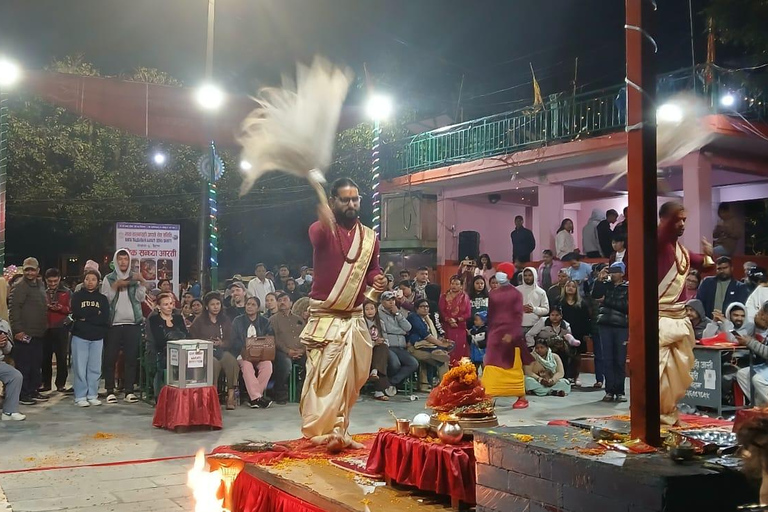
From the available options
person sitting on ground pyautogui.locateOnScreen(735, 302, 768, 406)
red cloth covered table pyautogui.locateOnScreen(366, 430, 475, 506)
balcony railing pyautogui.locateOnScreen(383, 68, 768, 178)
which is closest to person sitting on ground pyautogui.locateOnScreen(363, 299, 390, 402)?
A: person sitting on ground pyautogui.locateOnScreen(735, 302, 768, 406)

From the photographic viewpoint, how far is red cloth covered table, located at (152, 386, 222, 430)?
820cm

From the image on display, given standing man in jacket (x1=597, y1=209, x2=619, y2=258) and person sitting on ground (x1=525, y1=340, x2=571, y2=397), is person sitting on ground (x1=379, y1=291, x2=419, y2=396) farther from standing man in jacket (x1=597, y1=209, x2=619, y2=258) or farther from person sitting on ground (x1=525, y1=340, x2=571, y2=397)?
standing man in jacket (x1=597, y1=209, x2=619, y2=258)

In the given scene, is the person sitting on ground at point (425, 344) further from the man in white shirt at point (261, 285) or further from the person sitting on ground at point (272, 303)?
the man in white shirt at point (261, 285)

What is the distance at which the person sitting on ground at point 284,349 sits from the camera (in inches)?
400

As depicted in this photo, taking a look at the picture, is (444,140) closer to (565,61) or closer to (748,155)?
(565,61)

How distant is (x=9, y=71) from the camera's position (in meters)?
9.51

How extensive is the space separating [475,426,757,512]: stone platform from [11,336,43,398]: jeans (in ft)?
26.8

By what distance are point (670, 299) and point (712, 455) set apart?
330cm

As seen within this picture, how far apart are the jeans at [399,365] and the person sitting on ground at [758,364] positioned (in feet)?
13.8

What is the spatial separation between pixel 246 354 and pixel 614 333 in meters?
4.72

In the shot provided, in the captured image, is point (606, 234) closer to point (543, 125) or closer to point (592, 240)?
point (592, 240)

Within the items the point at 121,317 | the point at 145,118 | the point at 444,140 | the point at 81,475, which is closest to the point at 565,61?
the point at 444,140

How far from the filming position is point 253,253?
23.9 meters

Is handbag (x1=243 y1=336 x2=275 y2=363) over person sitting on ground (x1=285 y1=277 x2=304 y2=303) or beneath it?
beneath
